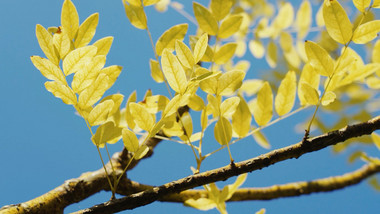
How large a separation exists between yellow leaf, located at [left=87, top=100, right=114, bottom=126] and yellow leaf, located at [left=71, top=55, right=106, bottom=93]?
0.04 metres

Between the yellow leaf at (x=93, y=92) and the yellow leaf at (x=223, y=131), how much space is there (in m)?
0.21

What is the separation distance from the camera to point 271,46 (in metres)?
1.08

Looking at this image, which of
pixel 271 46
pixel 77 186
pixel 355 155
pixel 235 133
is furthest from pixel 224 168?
pixel 355 155

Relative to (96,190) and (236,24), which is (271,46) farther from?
(96,190)

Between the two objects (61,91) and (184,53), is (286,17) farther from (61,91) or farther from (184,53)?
(61,91)

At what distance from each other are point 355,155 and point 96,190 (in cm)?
93

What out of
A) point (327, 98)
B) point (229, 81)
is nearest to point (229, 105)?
point (229, 81)

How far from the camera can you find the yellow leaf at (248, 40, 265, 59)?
1061 mm

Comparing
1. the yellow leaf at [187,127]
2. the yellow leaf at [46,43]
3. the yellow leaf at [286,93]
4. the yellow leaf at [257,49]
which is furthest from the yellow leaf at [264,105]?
the yellow leaf at [257,49]

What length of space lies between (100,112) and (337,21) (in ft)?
1.17

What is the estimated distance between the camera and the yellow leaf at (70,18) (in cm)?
50

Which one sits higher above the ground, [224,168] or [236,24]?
[236,24]

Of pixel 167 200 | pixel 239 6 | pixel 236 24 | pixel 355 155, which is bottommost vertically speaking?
pixel 355 155

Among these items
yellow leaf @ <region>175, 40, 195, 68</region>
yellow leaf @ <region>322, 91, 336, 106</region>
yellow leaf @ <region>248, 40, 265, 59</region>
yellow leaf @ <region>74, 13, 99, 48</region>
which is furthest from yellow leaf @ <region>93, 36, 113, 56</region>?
yellow leaf @ <region>248, 40, 265, 59</region>
